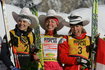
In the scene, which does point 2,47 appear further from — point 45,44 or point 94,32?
point 94,32

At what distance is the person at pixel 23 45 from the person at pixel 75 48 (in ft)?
1.96

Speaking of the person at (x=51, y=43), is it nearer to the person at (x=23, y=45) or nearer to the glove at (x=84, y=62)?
the person at (x=23, y=45)

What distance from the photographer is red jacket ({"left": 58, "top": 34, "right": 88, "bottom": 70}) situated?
5363 millimetres

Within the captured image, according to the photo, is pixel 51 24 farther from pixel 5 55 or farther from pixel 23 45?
pixel 5 55

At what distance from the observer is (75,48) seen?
5465 mm

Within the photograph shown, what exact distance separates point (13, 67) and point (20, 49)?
0.42 metres

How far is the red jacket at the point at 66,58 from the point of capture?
5363 mm

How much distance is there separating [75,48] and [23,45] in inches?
40.3

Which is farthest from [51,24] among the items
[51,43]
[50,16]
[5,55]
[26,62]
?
[5,55]

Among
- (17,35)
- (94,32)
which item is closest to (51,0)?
(94,32)

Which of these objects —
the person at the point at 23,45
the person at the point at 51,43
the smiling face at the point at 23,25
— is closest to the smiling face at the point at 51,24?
the person at the point at 51,43

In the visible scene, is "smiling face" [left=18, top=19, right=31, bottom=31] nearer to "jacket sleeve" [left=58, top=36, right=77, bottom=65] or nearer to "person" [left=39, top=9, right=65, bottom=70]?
"person" [left=39, top=9, right=65, bottom=70]

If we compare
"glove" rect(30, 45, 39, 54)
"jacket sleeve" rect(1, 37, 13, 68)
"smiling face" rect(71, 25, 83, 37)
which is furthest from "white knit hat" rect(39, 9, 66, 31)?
"jacket sleeve" rect(1, 37, 13, 68)

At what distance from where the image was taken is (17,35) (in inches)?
224
